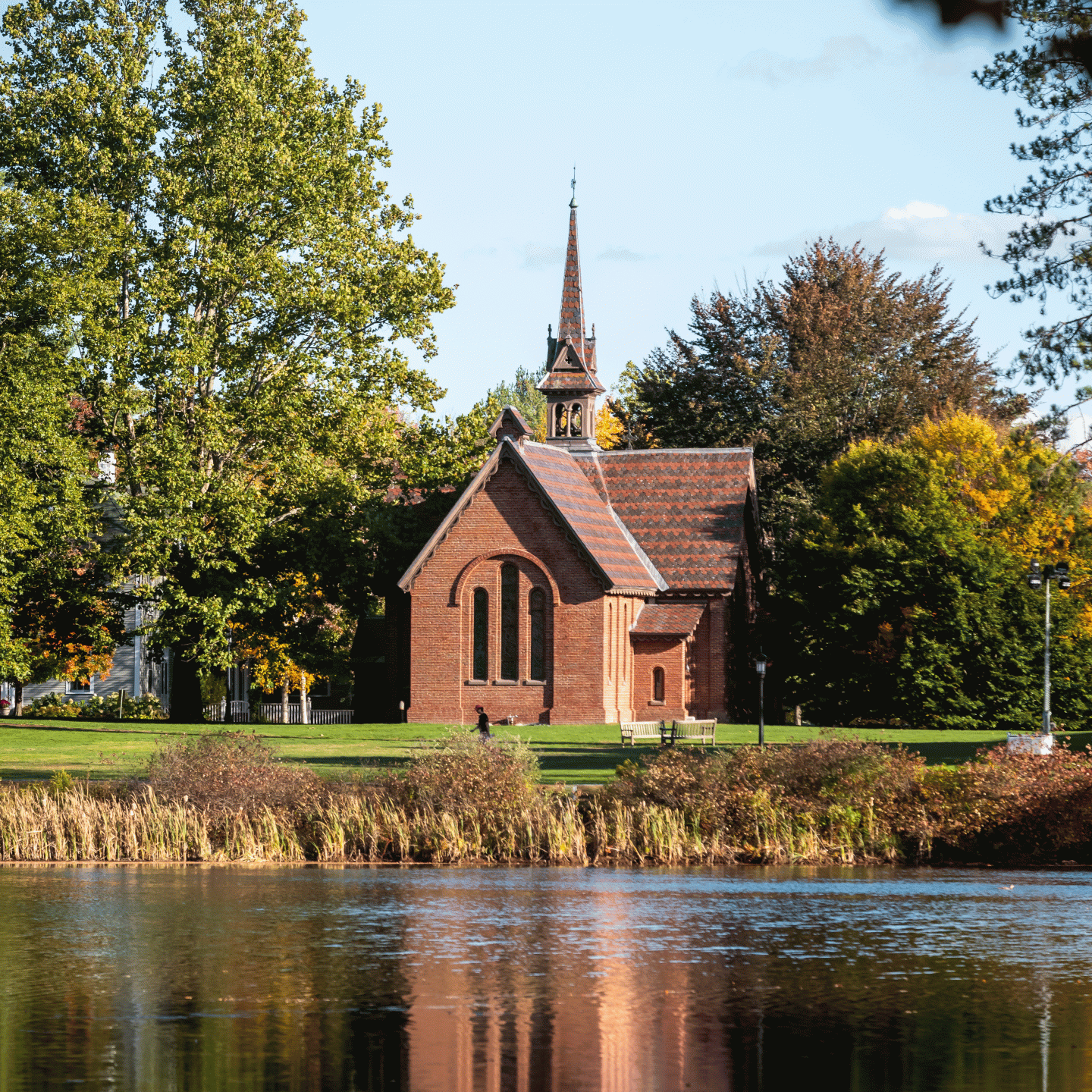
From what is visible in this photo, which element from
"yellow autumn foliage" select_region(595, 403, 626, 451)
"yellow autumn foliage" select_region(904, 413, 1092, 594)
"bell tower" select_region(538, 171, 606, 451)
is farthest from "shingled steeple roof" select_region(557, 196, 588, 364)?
"yellow autumn foliage" select_region(595, 403, 626, 451)

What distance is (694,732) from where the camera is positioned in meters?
42.7

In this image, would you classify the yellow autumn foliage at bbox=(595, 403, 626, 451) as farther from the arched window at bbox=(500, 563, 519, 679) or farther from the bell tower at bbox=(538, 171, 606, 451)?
the arched window at bbox=(500, 563, 519, 679)

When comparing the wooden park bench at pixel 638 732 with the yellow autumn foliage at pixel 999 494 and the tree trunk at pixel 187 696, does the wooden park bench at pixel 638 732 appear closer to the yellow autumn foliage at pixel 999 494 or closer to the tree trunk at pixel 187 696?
the tree trunk at pixel 187 696

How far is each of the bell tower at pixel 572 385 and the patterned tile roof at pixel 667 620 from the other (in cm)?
792

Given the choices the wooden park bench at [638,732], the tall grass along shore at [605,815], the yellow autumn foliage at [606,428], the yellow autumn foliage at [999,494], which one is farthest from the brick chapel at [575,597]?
the yellow autumn foliage at [606,428]

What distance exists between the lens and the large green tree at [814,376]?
65688 millimetres

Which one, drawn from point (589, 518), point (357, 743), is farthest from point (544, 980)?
point (589, 518)

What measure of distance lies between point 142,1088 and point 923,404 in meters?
56.7

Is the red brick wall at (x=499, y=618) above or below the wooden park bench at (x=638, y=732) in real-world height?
above

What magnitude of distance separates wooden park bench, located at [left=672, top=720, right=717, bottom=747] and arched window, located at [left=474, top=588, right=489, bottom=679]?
1131cm

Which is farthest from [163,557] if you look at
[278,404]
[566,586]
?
[566,586]

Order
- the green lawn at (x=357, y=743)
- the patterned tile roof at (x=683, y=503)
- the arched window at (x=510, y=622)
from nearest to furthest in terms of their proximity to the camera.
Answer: the green lawn at (x=357, y=743) < the arched window at (x=510, y=622) < the patterned tile roof at (x=683, y=503)

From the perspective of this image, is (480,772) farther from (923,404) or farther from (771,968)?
(923,404)

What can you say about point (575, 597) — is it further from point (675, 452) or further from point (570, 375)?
point (570, 375)
